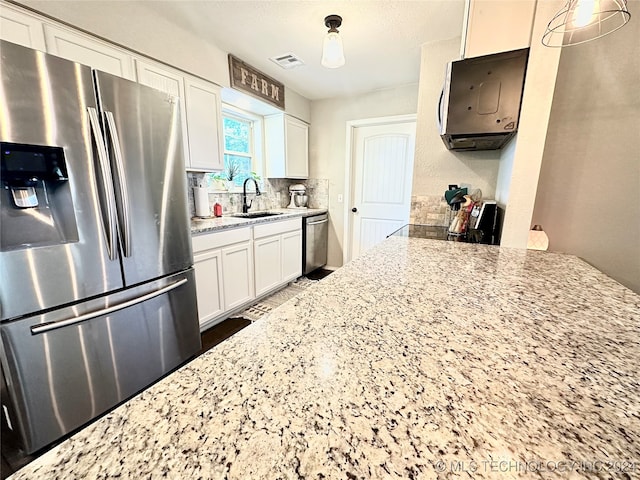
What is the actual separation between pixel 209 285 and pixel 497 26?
2.47m

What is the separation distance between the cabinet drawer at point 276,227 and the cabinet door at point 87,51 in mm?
1456

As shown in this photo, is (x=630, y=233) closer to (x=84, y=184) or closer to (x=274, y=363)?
(x=274, y=363)

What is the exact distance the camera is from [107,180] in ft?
4.07

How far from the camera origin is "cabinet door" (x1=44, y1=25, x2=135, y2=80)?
142 cm

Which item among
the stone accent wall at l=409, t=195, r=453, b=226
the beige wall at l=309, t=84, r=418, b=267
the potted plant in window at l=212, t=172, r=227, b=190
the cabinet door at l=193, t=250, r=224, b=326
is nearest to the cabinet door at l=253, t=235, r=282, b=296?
the cabinet door at l=193, t=250, r=224, b=326

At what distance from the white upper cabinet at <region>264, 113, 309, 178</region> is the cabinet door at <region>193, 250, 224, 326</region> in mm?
1602

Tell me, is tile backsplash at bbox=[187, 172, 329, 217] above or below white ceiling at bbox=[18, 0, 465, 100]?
below

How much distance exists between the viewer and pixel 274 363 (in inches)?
17.4

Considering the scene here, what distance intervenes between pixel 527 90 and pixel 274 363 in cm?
171

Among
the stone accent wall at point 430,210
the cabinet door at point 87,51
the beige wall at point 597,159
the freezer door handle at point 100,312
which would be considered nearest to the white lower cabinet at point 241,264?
the freezer door handle at point 100,312

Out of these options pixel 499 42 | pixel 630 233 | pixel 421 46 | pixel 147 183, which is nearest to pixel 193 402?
pixel 147 183

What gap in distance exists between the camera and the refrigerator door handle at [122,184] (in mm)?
1248

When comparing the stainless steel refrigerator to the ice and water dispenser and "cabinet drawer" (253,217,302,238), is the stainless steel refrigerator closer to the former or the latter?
the ice and water dispenser

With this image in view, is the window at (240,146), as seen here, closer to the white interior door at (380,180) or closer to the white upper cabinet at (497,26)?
the white interior door at (380,180)
